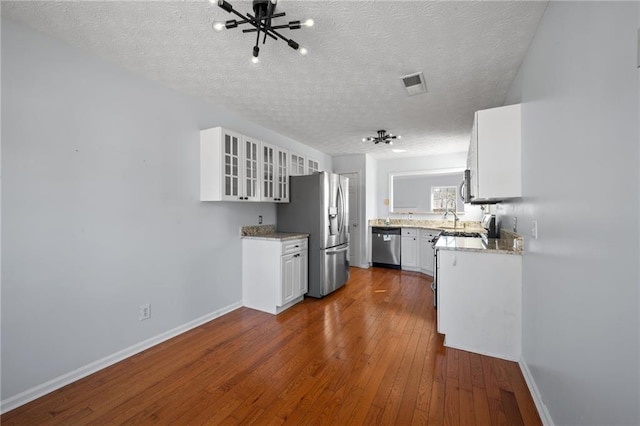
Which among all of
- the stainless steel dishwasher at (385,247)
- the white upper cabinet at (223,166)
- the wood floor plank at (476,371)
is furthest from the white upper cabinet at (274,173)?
the wood floor plank at (476,371)

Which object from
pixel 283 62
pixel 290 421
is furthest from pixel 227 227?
pixel 290 421

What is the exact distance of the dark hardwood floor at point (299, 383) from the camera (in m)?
1.64

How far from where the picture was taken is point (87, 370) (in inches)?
81.4

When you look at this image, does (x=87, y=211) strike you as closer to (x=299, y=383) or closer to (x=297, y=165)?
(x=299, y=383)

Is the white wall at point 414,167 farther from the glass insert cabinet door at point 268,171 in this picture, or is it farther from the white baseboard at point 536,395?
the white baseboard at point 536,395

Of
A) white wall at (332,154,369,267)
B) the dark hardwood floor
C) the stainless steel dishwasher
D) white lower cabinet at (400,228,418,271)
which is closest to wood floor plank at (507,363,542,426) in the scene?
the dark hardwood floor

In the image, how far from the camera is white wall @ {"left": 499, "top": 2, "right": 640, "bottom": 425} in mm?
868

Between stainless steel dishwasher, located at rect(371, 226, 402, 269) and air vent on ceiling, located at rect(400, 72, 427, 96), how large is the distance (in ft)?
11.0

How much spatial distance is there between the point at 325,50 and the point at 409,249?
4.30 meters

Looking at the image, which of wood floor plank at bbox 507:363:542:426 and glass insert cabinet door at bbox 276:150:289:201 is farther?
glass insert cabinet door at bbox 276:150:289:201

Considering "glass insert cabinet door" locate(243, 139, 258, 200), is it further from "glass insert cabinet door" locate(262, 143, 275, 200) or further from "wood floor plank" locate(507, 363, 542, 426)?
"wood floor plank" locate(507, 363, 542, 426)

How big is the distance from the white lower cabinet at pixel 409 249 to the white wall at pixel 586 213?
141 inches

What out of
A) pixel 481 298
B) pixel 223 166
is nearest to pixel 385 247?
pixel 481 298

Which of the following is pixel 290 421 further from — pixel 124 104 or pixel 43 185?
pixel 124 104
